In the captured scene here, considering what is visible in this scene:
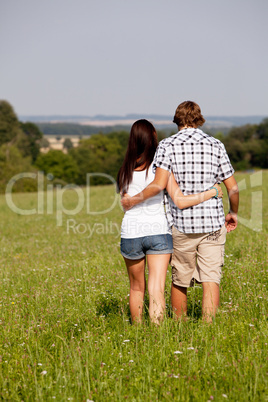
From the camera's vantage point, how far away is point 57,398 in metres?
3.33

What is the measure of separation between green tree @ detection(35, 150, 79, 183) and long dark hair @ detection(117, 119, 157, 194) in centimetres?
9468

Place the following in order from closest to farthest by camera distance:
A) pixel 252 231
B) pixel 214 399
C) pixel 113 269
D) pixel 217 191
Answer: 1. pixel 214 399
2. pixel 217 191
3. pixel 113 269
4. pixel 252 231

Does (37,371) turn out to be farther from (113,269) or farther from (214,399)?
(113,269)

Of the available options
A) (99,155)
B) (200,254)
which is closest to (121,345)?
(200,254)

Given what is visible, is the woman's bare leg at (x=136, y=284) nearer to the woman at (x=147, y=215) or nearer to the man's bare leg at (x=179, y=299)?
the woman at (x=147, y=215)

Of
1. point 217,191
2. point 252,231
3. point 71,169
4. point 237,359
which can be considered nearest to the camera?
point 237,359

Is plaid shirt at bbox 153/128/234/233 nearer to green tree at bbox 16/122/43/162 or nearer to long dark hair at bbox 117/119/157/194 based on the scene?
long dark hair at bbox 117/119/157/194

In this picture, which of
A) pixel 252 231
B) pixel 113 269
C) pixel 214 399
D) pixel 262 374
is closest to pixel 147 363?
pixel 214 399

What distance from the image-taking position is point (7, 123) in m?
93.0

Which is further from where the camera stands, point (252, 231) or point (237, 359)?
point (252, 231)

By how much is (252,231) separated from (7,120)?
89554 mm

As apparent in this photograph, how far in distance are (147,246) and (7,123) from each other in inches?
3713

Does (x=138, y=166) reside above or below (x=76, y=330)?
above

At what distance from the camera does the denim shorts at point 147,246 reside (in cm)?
459
